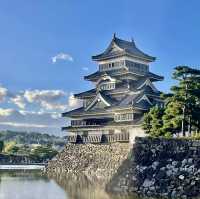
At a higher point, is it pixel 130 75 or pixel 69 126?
pixel 130 75

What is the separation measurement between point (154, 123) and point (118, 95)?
572 inches

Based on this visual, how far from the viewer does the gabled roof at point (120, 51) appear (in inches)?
2037

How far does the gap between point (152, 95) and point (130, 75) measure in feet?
15.3

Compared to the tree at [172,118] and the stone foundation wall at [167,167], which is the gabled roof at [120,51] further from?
the stone foundation wall at [167,167]

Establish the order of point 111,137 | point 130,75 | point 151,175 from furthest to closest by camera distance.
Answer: point 130,75 < point 111,137 < point 151,175

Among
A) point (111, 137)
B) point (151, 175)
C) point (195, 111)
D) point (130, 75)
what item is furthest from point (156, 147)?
point (130, 75)

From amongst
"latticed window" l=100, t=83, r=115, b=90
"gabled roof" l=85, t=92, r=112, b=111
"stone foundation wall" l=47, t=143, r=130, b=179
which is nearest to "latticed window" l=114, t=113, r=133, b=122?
"gabled roof" l=85, t=92, r=112, b=111

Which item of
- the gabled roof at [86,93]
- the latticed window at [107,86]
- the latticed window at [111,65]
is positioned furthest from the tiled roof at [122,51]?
the gabled roof at [86,93]

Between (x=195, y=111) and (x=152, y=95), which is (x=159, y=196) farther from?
(x=152, y=95)

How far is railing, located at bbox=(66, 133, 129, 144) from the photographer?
43938mm

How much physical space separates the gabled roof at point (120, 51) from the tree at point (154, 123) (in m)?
15.1

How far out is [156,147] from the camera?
26906mm

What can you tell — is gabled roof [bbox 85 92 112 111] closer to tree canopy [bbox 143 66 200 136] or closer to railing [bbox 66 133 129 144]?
railing [bbox 66 133 129 144]

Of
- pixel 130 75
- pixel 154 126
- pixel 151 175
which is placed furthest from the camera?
pixel 130 75
